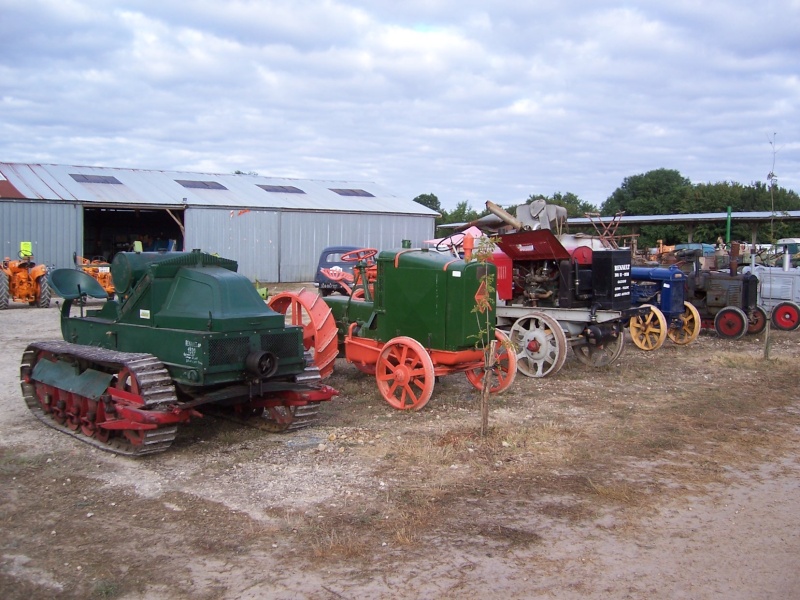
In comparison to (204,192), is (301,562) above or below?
below

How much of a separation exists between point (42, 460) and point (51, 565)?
2169 millimetres

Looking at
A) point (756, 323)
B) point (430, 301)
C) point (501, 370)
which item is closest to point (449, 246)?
point (501, 370)

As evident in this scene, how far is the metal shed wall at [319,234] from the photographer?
28.1 metres

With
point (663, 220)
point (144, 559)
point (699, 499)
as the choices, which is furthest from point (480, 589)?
point (663, 220)

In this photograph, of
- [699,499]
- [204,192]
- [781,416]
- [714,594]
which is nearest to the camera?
[714,594]

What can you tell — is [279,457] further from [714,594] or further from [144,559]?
[714,594]

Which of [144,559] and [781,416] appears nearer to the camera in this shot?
[144,559]

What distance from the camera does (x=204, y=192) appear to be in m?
27.9

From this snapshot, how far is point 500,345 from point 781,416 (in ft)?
10.2

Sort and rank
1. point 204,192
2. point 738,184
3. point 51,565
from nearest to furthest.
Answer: point 51,565 < point 204,192 < point 738,184

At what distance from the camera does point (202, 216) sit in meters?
26.4

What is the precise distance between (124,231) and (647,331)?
26.5 metres

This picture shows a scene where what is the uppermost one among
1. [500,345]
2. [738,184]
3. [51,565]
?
[738,184]

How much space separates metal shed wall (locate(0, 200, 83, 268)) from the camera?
74.4 feet
